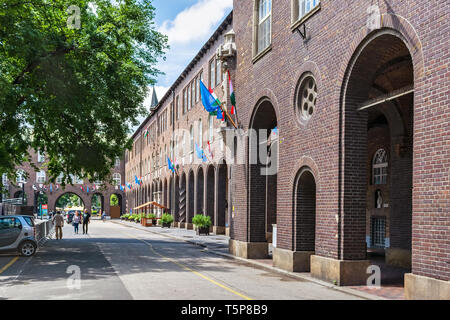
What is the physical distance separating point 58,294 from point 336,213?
6647 mm

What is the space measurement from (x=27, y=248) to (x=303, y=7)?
12927mm

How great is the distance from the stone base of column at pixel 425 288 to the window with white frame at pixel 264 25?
11.2m

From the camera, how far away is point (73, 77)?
1875 cm

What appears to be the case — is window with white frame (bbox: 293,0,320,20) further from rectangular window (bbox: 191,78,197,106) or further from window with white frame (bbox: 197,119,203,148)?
rectangular window (bbox: 191,78,197,106)

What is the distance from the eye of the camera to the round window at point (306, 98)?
1450 cm

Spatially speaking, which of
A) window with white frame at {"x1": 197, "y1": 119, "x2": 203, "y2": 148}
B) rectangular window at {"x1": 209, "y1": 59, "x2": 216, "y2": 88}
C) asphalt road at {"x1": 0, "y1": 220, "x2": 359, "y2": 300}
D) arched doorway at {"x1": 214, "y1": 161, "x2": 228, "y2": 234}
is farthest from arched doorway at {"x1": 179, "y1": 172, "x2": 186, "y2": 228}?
asphalt road at {"x1": 0, "y1": 220, "x2": 359, "y2": 300}

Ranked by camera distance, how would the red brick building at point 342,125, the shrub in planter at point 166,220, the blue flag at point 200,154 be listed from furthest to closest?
1. the shrub in planter at point 166,220
2. the blue flag at point 200,154
3. the red brick building at point 342,125

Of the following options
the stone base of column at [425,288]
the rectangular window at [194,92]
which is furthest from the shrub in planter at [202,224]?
the stone base of column at [425,288]

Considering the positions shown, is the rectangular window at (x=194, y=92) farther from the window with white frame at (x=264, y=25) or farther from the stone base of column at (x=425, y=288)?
the stone base of column at (x=425, y=288)

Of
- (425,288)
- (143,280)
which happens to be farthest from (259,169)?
(425,288)

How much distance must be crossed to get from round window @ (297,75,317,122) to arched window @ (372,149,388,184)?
29.0 ft

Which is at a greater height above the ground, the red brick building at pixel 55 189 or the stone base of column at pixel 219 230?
the red brick building at pixel 55 189

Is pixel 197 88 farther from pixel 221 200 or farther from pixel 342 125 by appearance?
pixel 342 125
